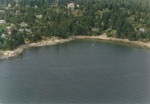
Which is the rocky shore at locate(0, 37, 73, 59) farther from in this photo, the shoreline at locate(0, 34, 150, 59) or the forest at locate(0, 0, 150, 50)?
the forest at locate(0, 0, 150, 50)

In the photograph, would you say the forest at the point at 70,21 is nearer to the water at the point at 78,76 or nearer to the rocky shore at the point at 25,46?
the rocky shore at the point at 25,46

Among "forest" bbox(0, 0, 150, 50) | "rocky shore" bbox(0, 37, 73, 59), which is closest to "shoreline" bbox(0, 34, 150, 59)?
"rocky shore" bbox(0, 37, 73, 59)

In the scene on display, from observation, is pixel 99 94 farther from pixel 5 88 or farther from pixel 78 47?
pixel 78 47

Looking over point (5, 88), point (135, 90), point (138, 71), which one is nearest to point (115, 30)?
point (138, 71)

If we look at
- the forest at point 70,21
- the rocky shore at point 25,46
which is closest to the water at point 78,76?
the rocky shore at point 25,46

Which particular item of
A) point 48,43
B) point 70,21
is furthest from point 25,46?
point 70,21

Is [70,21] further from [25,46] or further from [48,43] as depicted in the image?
[25,46]
